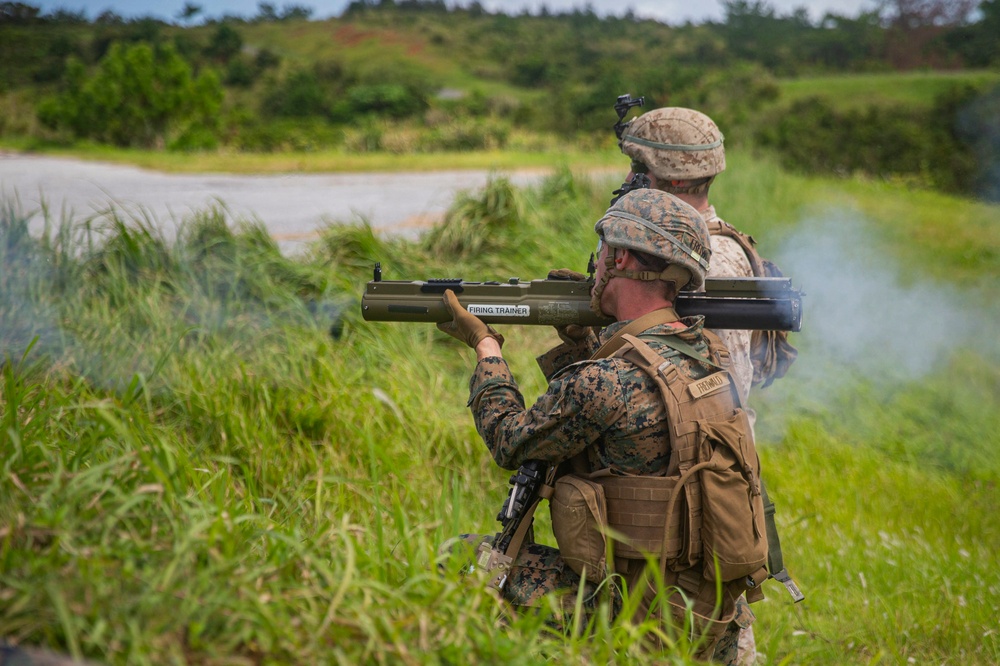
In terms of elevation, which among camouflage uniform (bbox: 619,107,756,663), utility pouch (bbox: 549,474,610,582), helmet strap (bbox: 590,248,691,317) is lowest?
utility pouch (bbox: 549,474,610,582)

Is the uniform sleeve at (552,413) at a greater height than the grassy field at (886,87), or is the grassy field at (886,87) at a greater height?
the uniform sleeve at (552,413)

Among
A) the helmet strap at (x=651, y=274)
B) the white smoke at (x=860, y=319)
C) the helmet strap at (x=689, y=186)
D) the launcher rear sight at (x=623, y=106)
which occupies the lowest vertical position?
the white smoke at (x=860, y=319)

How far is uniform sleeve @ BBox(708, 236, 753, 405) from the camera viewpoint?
11.1ft

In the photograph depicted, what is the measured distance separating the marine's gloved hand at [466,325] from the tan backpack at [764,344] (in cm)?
108

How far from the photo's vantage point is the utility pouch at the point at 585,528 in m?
2.62

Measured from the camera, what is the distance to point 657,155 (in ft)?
11.8

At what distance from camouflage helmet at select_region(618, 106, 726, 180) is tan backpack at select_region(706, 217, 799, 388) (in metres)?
0.22

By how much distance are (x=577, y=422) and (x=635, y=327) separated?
0.35 m

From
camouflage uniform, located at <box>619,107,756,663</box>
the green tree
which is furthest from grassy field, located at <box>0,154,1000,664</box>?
the green tree

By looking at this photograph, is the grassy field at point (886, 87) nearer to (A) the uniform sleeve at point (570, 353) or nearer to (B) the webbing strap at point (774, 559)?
(B) the webbing strap at point (774, 559)

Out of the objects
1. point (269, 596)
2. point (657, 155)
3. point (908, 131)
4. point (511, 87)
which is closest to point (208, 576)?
point (269, 596)

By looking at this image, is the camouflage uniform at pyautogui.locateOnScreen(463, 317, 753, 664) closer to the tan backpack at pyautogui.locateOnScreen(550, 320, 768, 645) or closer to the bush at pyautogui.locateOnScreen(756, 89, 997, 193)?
the tan backpack at pyautogui.locateOnScreen(550, 320, 768, 645)

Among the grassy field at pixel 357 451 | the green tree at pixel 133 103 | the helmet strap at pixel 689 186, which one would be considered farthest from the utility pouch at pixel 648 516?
the green tree at pixel 133 103

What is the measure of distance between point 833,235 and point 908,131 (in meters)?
14.9
